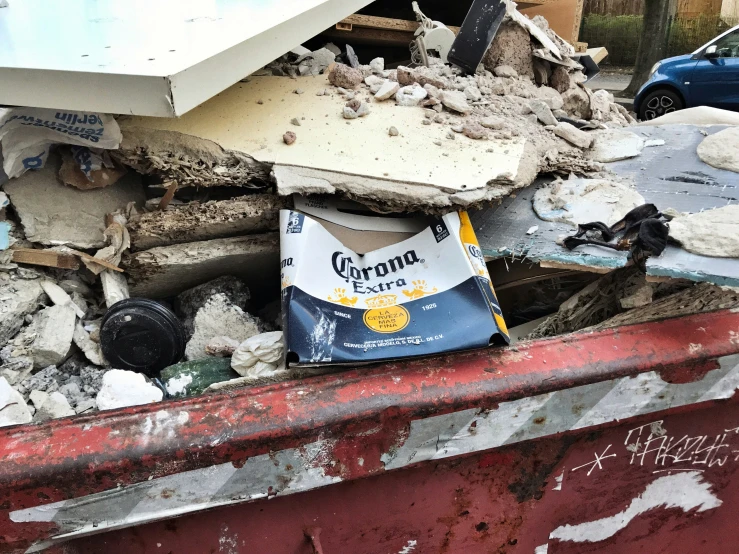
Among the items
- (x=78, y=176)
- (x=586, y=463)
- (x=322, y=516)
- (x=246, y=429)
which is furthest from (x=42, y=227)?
(x=586, y=463)

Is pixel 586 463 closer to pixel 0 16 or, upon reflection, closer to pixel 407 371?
pixel 407 371

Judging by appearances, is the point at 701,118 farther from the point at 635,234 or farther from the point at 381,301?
the point at 381,301

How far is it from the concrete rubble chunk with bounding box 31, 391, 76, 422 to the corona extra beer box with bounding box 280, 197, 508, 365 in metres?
0.54

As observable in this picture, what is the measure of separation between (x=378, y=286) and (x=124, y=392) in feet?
2.05

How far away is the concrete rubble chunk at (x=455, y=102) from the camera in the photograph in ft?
6.15

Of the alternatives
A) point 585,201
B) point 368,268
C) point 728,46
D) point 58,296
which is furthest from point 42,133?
point 728,46

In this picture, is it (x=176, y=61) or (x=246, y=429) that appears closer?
(x=246, y=429)

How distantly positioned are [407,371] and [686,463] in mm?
808

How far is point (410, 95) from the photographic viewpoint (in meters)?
1.91

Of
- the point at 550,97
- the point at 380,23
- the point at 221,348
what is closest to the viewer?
the point at 221,348

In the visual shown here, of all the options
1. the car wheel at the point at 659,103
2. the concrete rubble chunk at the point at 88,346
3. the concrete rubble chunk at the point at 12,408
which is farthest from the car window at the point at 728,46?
the concrete rubble chunk at the point at 12,408

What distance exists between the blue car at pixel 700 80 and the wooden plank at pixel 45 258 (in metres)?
8.03

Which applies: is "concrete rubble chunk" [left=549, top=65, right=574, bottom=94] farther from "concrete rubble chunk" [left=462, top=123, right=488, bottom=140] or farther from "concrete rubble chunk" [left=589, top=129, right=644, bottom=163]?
"concrete rubble chunk" [left=462, top=123, right=488, bottom=140]

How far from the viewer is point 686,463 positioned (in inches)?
55.8
